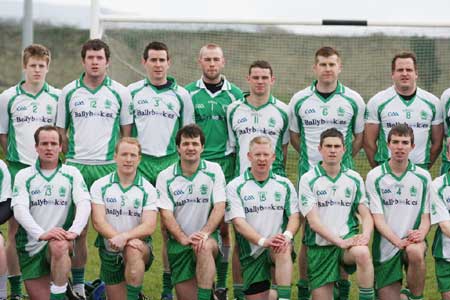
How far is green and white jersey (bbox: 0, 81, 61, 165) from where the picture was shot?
780 centimetres

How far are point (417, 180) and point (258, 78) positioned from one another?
1.48 m

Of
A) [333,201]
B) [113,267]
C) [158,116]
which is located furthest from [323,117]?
[113,267]

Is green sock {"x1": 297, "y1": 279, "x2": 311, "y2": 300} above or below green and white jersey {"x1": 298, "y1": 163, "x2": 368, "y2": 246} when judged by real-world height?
below

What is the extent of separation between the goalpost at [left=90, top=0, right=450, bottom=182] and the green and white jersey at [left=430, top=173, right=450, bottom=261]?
9.64 feet

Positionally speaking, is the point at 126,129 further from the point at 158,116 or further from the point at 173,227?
the point at 173,227

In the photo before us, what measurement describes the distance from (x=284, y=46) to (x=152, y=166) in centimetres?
398

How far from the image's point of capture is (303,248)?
305 inches

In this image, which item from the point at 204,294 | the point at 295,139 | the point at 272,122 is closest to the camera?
the point at 204,294

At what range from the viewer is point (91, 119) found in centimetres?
776

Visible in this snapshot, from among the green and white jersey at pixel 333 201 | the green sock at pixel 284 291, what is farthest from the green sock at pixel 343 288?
the green sock at pixel 284 291

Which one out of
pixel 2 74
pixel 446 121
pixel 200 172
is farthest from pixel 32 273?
pixel 2 74

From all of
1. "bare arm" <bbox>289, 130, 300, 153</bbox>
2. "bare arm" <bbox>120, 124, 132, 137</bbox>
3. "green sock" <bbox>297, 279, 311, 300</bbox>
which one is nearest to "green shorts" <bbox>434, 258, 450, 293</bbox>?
"green sock" <bbox>297, 279, 311, 300</bbox>

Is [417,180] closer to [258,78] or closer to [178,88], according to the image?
[258,78]

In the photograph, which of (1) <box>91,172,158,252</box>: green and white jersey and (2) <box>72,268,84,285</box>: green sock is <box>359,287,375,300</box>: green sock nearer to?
(1) <box>91,172,158,252</box>: green and white jersey
